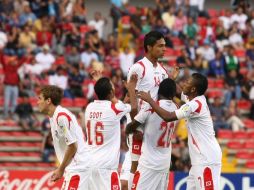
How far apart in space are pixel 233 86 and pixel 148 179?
15.2 meters

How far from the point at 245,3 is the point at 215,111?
8293mm

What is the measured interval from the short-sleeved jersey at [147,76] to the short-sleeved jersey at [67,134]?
1521 millimetres

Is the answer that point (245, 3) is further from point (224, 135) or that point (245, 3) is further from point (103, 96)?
point (103, 96)

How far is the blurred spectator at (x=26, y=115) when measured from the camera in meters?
29.5

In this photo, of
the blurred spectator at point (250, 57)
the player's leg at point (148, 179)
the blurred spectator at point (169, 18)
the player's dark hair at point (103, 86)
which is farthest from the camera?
the blurred spectator at point (169, 18)

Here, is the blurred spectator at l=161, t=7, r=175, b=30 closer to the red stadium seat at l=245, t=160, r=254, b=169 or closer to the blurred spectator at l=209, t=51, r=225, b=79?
the blurred spectator at l=209, t=51, r=225, b=79

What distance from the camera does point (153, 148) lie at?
17469 millimetres

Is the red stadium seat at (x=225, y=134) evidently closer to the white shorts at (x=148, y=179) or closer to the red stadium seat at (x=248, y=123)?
the red stadium seat at (x=248, y=123)

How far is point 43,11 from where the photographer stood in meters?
34.2

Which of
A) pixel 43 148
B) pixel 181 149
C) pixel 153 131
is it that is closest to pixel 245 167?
pixel 181 149

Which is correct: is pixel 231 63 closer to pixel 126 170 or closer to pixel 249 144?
pixel 249 144

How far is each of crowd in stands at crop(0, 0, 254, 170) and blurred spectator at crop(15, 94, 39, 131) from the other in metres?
0.03

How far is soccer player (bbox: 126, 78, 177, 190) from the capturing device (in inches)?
678

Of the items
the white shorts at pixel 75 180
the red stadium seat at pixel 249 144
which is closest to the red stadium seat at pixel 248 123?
the red stadium seat at pixel 249 144
